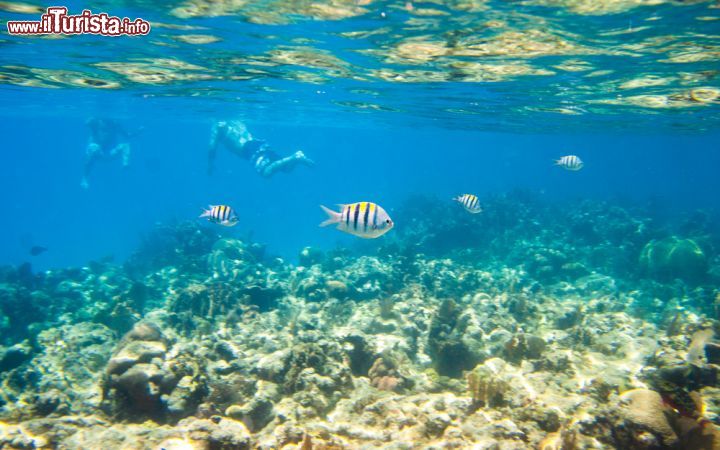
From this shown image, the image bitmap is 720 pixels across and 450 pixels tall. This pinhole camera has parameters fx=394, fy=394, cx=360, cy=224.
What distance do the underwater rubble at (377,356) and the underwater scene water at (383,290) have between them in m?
0.04

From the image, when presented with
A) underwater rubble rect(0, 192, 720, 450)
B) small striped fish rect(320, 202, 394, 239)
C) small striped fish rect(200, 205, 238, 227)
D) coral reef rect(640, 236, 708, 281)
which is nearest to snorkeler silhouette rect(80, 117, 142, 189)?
underwater rubble rect(0, 192, 720, 450)

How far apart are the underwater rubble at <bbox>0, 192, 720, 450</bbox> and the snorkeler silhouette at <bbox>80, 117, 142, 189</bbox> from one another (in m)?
19.2

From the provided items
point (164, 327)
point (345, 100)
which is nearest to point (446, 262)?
point (164, 327)

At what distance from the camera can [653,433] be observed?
3.71m

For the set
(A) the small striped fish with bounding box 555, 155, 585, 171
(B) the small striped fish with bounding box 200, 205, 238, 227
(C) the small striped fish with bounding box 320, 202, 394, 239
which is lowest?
(B) the small striped fish with bounding box 200, 205, 238, 227

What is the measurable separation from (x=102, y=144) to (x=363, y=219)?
39.5 meters

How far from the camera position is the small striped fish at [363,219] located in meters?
4.95

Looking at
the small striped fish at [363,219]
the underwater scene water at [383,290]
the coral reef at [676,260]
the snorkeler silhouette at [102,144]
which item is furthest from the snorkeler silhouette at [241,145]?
the small striped fish at [363,219]

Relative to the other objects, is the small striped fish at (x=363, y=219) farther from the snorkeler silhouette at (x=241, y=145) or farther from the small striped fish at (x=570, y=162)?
the snorkeler silhouette at (x=241, y=145)

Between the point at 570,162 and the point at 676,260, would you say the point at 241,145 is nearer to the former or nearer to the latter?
the point at 570,162

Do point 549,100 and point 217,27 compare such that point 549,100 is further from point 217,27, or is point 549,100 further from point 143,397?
point 143,397

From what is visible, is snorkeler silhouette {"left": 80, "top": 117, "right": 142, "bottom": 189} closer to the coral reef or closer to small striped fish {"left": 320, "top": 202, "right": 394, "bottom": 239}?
small striped fish {"left": 320, "top": 202, "right": 394, "bottom": 239}

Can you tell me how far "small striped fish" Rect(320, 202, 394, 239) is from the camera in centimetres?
495

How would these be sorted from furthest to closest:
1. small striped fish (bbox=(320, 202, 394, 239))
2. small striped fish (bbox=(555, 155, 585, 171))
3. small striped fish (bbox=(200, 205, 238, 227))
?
small striped fish (bbox=(555, 155, 585, 171)), small striped fish (bbox=(200, 205, 238, 227)), small striped fish (bbox=(320, 202, 394, 239))
